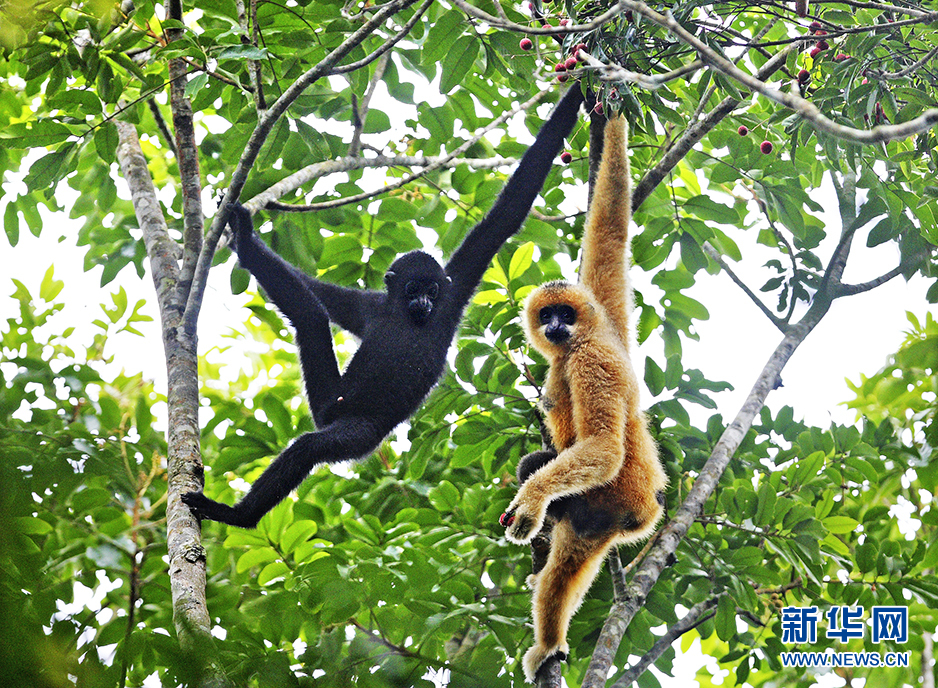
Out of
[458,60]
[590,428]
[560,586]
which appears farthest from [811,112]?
[560,586]

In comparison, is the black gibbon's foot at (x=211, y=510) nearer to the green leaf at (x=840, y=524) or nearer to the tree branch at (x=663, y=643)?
the tree branch at (x=663, y=643)

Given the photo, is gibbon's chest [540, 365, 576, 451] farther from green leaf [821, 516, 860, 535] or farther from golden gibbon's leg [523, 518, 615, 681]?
green leaf [821, 516, 860, 535]

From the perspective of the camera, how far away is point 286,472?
12.2 ft

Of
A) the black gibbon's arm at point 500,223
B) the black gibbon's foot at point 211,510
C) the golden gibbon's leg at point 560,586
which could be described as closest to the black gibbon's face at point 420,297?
the black gibbon's arm at point 500,223

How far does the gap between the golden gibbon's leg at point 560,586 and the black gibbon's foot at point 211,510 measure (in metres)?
1.46

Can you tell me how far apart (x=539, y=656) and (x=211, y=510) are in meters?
1.71

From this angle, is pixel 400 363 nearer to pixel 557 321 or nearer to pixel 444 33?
pixel 557 321

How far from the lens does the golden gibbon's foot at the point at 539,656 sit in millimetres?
3863

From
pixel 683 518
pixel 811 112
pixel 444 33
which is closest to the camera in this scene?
pixel 811 112

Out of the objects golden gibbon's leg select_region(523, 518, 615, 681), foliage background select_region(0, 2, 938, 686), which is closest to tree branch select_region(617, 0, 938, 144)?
foliage background select_region(0, 2, 938, 686)

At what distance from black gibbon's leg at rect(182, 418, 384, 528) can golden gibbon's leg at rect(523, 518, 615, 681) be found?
44.0 inches

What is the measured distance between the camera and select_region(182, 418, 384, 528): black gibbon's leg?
346 centimetres

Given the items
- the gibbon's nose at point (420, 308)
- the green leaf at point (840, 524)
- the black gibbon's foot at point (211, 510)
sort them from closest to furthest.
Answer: the black gibbon's foot at point (211, 510) → the gibbon's nose at point (420, 308) → the green leaf at point (840, 524)

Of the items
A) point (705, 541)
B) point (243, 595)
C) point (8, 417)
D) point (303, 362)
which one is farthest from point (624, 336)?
point (8, 417)
